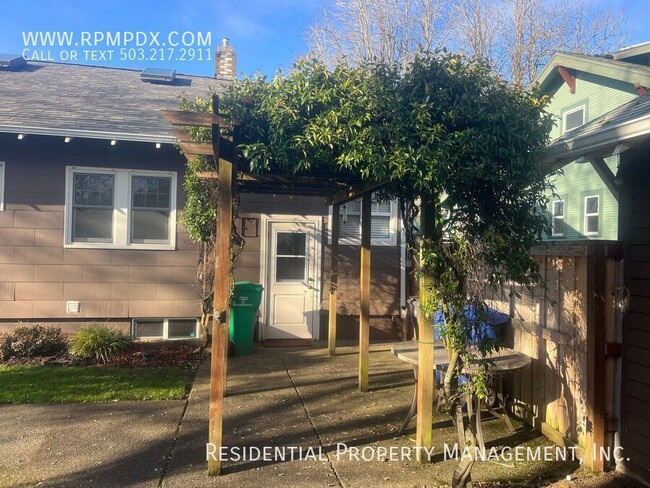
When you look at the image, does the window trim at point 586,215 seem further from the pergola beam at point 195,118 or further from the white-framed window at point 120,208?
the pergola beam at point 195,118

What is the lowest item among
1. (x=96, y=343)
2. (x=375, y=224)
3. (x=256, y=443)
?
(x=256, y=443)

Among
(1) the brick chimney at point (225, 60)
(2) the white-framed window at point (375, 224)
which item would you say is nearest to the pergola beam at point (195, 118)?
(2) the white-framed window at point (375, 224)

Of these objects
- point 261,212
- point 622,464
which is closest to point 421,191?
point 622,464

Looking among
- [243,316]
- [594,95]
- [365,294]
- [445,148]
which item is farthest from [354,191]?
[594,95]

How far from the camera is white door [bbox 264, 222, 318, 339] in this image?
8.85m

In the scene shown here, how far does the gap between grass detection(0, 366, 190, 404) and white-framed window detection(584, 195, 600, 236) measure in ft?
30.7

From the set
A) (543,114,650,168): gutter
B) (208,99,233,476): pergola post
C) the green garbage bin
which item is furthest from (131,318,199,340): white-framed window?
(543,114,650,168): gutter

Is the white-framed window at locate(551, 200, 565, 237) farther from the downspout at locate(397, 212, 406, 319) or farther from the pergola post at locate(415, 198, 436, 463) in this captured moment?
the pergola post at locate(415, 198, 436, 463)

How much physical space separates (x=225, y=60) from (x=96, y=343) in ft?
29.4

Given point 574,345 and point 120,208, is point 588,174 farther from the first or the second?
point 120,208

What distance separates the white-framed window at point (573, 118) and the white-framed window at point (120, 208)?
9950 mm

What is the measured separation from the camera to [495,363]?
4227 mm

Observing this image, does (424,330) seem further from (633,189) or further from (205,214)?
(205,214)

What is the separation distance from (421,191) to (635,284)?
1.82 meters
